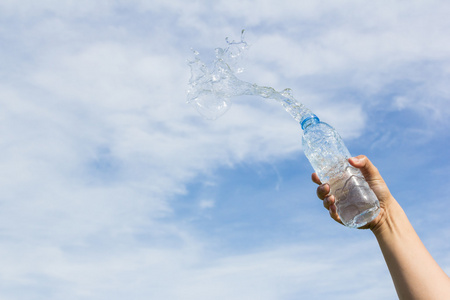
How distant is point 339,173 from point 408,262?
1.04 m

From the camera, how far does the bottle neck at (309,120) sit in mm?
4289

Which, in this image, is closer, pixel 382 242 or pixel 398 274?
pixel 398 274

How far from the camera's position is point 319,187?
13.1ft

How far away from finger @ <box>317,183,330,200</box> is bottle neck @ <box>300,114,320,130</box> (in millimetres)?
638

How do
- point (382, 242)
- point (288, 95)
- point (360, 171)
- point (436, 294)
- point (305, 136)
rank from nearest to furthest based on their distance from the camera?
point (436, 294) < point (382, 242) < point (360, 171) < point (288, 95) < point (305, 136)

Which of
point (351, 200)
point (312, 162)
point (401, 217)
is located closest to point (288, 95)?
point (312, 162)

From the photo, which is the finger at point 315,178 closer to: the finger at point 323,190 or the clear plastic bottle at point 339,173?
the clear plastic bottle at point 339,173

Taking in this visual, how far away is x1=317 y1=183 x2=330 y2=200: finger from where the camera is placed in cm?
396

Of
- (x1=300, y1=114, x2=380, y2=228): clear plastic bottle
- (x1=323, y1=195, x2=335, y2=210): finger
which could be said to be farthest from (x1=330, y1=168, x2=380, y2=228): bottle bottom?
(x1=323, y1=195, x2=335, y2=210): finger

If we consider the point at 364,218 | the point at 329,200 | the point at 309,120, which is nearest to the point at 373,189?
the point at 364,218

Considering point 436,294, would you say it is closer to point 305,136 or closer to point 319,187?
point 319,187

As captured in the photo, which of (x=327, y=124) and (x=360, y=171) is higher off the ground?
(x=327, y=124)

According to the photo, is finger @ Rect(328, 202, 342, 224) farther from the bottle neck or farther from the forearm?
the bottle neck

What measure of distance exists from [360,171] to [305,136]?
81cm
